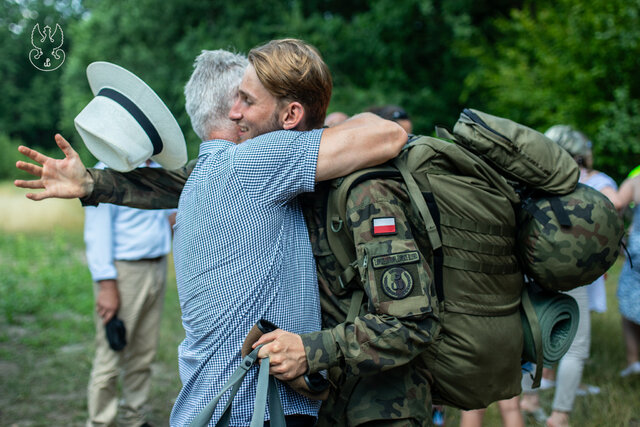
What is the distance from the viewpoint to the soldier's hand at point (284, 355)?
182 centimetres

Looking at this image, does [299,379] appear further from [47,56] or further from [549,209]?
[47,56]

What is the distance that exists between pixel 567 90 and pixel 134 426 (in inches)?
307

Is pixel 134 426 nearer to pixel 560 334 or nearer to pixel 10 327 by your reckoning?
pixel 560 334

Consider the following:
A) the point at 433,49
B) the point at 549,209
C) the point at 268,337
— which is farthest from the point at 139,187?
the point at 433,49

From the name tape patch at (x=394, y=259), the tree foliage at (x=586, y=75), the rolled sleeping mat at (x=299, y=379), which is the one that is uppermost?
the tree foliage at (x=586, y=75)

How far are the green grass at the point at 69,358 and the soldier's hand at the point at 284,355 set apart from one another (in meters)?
3.16

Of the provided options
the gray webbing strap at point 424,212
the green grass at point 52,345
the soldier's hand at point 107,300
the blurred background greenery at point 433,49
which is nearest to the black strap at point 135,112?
the gray webbing strap at point 424,212

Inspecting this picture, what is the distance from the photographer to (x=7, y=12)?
6.17m

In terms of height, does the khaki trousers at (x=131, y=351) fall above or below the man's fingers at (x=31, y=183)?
below

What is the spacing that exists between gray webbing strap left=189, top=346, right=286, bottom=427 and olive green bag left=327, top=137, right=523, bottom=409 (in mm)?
433

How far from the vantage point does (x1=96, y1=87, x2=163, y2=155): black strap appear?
7.07 feet

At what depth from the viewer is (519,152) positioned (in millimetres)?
2076

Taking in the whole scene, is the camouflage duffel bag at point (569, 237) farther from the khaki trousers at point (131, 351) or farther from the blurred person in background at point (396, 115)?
the khaki trousers at point (131, 351)

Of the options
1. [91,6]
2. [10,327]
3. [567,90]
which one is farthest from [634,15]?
[91,6]
